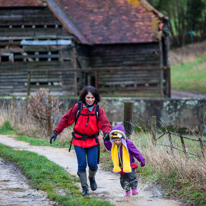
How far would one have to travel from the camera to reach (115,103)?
12.8 meters

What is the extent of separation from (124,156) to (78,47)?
44.2 ft

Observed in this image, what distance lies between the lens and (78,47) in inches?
704

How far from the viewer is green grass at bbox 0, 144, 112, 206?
4.73 m

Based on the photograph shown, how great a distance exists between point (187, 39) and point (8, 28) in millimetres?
37411

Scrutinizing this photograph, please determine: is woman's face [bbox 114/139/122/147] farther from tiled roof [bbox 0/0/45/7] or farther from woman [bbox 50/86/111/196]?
tiled roof [bbox 0/0/45/7]

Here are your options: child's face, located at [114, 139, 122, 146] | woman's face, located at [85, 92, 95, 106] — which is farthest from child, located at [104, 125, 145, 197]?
woman's face, located at [85, 92, 95, 106]

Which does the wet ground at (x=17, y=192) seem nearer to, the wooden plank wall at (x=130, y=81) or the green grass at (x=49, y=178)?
the green grass at (x=49, y=178)

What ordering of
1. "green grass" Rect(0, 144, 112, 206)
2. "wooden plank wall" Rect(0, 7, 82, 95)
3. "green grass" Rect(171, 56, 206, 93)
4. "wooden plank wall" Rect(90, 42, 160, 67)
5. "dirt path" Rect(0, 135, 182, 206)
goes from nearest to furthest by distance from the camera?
1. "green grass" Rect(0, 144, 112, 206)
2. "dirt path" Rect(0, 135, 182, 206)
3. "wooden plank wall" Rect(0, 7, 82, 95)
4. "wooden plank wall" Rect(90, 42, 160, 67)
5. "green grass" Rect(171, 56, 206, 93)

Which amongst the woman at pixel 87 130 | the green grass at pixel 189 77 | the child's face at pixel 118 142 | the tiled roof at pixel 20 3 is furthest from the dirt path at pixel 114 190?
the green grass at pixel 189 77

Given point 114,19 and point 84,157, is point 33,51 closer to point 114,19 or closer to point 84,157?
point 114,19

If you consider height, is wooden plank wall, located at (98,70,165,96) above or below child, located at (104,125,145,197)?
above

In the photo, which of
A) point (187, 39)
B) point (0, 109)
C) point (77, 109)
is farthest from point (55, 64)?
point (187, 39)

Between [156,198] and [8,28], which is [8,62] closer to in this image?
[8,28]

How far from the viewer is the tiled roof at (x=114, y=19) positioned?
61.1ft
